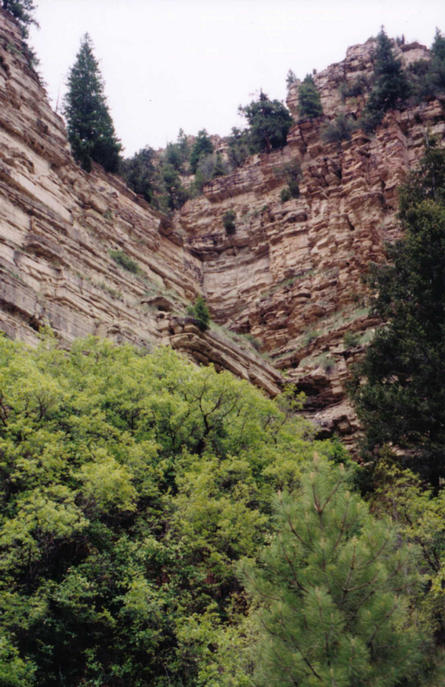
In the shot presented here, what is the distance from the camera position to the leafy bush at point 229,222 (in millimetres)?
51719

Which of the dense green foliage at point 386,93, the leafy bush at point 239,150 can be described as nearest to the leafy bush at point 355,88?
the dense green foliage at point 386,93

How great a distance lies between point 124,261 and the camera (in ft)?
114

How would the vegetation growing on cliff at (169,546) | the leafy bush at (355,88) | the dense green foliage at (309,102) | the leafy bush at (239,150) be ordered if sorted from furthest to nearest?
the leafy bush at (239,150) < the leafy bush at (355,88) < the dense green foliage at (309,102) < the vegetation growing on cliff at (169,546)

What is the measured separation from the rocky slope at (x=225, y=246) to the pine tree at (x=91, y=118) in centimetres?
243

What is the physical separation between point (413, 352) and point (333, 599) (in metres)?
13.7

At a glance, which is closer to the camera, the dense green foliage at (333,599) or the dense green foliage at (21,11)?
the dense green foliage at (333,599)

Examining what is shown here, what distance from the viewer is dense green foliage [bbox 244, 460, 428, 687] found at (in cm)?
689

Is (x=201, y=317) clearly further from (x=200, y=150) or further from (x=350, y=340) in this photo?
(x=200, y=150)

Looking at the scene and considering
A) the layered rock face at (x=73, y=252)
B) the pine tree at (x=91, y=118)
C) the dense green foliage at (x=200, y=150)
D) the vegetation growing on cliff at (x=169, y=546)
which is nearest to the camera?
the vegetation growing on cliff at (x=169, y=546)

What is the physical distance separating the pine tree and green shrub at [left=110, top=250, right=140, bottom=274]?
10.0 metres

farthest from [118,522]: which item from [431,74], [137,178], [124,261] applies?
[431,74]

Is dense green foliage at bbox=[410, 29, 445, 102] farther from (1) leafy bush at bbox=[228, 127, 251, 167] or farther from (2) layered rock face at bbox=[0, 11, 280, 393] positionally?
(2) layered rock face at bbox=[0, 11, 280, 393]

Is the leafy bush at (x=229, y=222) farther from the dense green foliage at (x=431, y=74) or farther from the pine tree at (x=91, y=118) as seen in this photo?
the dense green foliage at (x=431, y=74)

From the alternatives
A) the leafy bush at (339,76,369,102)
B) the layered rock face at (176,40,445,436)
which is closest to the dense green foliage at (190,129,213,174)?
the layered rock face at (176,40,445,436)
